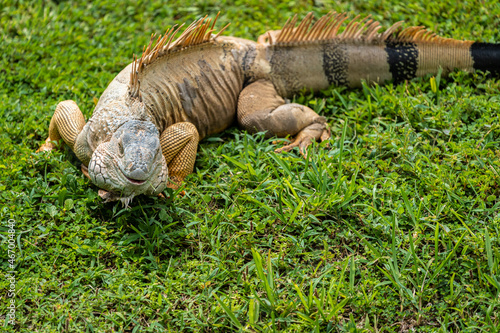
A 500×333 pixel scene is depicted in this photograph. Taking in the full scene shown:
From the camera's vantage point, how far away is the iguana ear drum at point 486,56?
531 cm

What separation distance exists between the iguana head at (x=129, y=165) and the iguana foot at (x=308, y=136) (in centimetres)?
134

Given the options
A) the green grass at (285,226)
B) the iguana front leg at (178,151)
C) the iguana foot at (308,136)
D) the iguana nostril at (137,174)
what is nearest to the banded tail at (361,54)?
the green grass at (285,226)

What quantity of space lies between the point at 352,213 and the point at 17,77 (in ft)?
12.7

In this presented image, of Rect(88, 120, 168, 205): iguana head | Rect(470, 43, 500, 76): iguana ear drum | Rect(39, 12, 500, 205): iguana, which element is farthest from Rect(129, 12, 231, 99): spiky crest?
Rect(470, 43, 500, 76): iguana ear drum

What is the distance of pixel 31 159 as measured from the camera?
451 centimetres

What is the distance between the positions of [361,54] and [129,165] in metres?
2.90

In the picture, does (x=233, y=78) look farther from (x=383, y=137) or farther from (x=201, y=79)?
(x=383, y=137)

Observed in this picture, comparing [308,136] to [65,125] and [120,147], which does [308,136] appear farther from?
[65,125]

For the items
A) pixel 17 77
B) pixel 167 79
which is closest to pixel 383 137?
pixel 167 79

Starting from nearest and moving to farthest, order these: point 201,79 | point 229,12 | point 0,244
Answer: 1. point 0,244
2. point 201,79
3. point 229,12

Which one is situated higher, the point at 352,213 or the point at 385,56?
the point at 385,56

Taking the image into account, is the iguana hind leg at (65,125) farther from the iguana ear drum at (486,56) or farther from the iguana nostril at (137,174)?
the iguana ear drum at (486,56)

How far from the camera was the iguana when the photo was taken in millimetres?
3943

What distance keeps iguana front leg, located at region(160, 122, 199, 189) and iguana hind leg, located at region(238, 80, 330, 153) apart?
754mm
